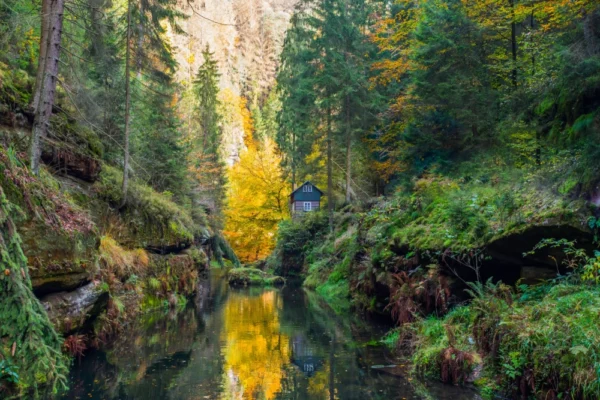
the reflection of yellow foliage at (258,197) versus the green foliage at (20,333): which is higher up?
the reflection of yellow foliage at (258,197)

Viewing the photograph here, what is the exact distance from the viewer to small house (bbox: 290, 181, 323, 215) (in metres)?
42.5

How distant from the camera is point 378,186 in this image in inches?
1191

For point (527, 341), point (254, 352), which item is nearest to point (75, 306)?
point (254, 352)

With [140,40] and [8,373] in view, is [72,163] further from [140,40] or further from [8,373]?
[8,373]

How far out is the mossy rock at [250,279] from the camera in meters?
32.2

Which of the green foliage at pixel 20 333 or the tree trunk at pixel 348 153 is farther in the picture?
the tree trunk at pixel 348 153

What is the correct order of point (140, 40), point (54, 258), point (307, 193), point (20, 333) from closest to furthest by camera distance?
point (20, 333)
point (54, 258)
point (140, 40)
point (307, 193)

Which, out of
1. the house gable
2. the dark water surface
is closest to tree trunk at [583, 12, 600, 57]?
the dark water surface

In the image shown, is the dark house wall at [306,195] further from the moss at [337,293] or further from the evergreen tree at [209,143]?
the moss at [337,293]

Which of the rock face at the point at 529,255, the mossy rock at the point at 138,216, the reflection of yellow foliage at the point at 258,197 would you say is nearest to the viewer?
the rock face at the point at 529,255

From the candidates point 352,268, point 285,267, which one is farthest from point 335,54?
point 285,267

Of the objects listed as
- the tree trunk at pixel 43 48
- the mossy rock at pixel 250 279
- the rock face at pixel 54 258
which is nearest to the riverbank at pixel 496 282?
the rock face at pixel 54 258

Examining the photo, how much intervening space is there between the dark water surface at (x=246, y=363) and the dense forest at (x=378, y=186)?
622mm

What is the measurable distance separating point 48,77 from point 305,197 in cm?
3287
